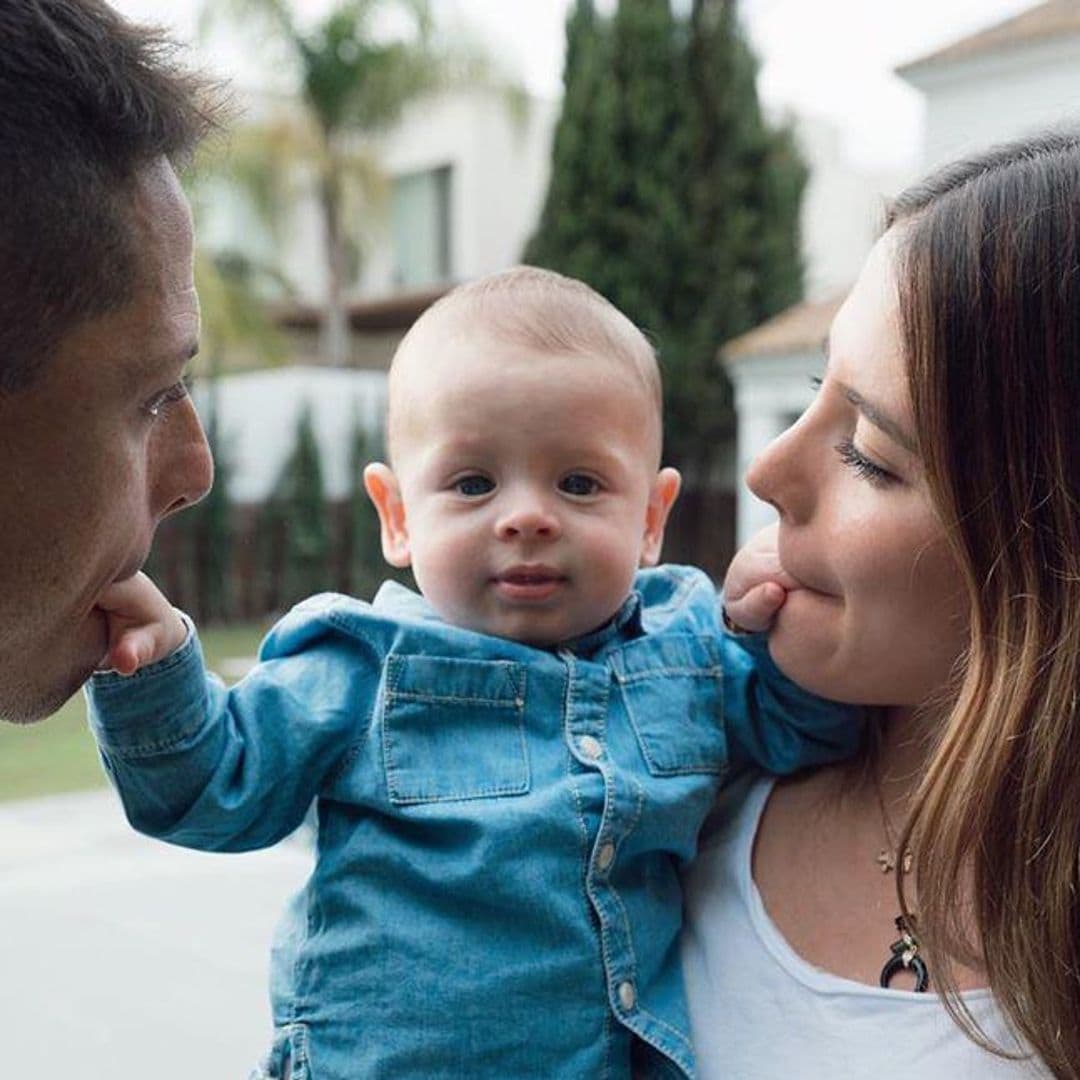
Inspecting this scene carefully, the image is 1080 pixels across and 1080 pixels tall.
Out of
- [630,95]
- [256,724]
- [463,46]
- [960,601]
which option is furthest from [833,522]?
[463,46]

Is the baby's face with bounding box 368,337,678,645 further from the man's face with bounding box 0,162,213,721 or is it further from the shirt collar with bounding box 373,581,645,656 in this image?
the man's face with bounding box 0,162,213,721

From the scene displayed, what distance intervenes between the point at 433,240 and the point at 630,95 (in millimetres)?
3948

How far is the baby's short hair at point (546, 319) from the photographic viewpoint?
4.44ft

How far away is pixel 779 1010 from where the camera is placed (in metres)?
1.17

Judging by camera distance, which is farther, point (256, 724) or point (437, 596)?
point (437, 596)

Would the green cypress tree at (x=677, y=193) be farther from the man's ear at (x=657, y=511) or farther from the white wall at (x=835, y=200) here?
the man's ear at (x=657, y=511)

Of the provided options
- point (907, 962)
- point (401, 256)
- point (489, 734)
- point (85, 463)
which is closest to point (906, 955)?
point (907, 962)

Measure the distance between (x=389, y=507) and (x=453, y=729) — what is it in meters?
0.29

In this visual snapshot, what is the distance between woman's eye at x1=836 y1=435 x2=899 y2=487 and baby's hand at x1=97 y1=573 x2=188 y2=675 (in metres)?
0.53

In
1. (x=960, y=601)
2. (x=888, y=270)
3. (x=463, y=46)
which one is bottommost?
(x=463, y=46)

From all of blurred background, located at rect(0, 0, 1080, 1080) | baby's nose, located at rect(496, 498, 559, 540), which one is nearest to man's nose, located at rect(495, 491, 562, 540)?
baby's nose, located at rect(496, 498, 559, 540)

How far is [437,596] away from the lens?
1321 mm

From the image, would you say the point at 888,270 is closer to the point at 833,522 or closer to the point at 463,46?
the point at 833,522

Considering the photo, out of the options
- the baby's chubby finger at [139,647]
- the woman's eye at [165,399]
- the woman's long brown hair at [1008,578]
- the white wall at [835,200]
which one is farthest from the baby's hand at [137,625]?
the white wall at [835,200]
